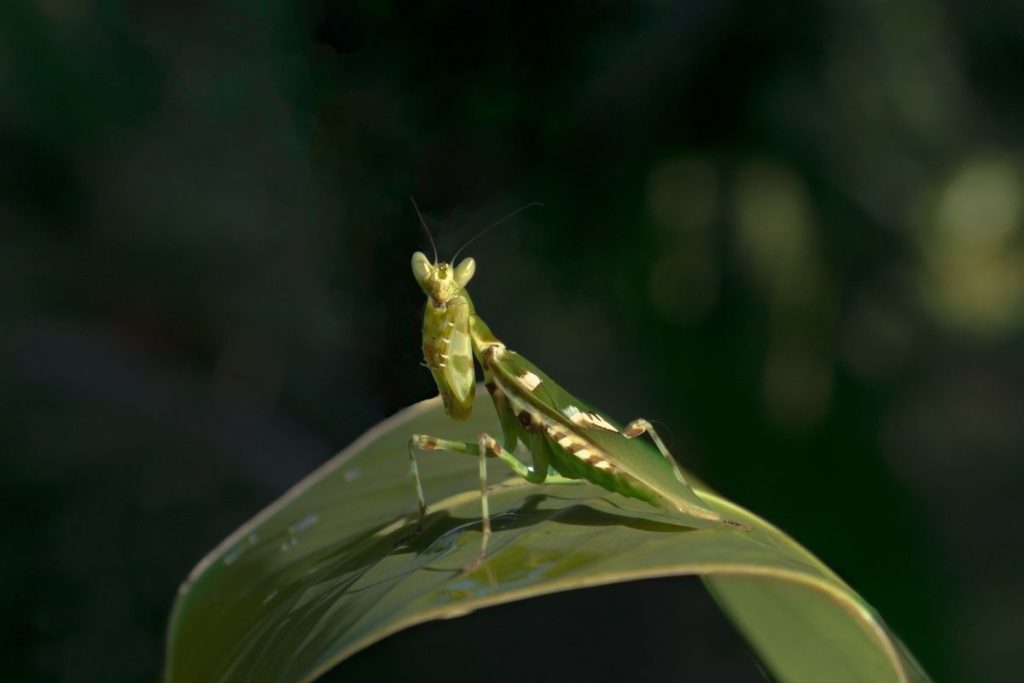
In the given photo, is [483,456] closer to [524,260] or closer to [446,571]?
[446,571]

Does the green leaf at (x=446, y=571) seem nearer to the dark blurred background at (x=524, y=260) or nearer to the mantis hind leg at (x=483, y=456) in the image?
the mantis hind leg at (x=483, y=456)

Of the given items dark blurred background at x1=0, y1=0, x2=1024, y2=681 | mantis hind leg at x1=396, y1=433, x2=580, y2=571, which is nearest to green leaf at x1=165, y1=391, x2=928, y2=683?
mantis hind leg at x1=396, y1=433, x2=580, y2=571

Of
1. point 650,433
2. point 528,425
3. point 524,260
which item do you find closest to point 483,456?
point 528,425

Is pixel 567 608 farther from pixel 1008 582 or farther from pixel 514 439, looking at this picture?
pixel 1008 582

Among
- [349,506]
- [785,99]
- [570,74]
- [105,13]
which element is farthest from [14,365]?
[785,99]

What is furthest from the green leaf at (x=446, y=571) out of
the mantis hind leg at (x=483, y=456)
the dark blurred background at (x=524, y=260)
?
the dark blurred background at (x=524, y=260)

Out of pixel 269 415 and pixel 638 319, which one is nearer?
pixel 638 319
